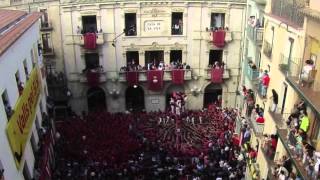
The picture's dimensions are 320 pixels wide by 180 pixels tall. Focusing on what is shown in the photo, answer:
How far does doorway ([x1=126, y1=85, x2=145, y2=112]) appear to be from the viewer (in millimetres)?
42531

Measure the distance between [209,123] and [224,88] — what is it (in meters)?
5.55

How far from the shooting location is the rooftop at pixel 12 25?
21422 mm

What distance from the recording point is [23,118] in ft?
76.7

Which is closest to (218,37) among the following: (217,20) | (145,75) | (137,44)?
(217,20)

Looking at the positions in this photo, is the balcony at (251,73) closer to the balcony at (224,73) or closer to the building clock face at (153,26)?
the balcony at (224,73)

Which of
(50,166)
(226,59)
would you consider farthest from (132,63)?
(50,166)

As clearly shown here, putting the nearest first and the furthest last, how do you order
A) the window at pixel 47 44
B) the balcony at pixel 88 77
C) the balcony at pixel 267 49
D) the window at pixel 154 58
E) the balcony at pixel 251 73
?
the balcony at pixel 267 49 < the balcony at pixel 251 73 < the window at pixel 47 44 < the balcony at pixel 88 77 < the window at pixel 154 58

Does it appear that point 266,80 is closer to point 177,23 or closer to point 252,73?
point 252,73

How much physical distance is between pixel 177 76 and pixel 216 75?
398cm

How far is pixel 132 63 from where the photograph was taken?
4103cm

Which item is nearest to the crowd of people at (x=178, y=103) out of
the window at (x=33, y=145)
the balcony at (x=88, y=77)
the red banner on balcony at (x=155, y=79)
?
the red banner on balcony at (x=155, y=79)

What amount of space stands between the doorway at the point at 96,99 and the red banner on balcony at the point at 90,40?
504cm

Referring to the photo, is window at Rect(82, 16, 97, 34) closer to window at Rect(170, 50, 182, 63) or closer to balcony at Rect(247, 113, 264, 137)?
window at Rect(170, 50, 182, 63)

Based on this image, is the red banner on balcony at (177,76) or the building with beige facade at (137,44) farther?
the red banner on balcony at (177,76)
